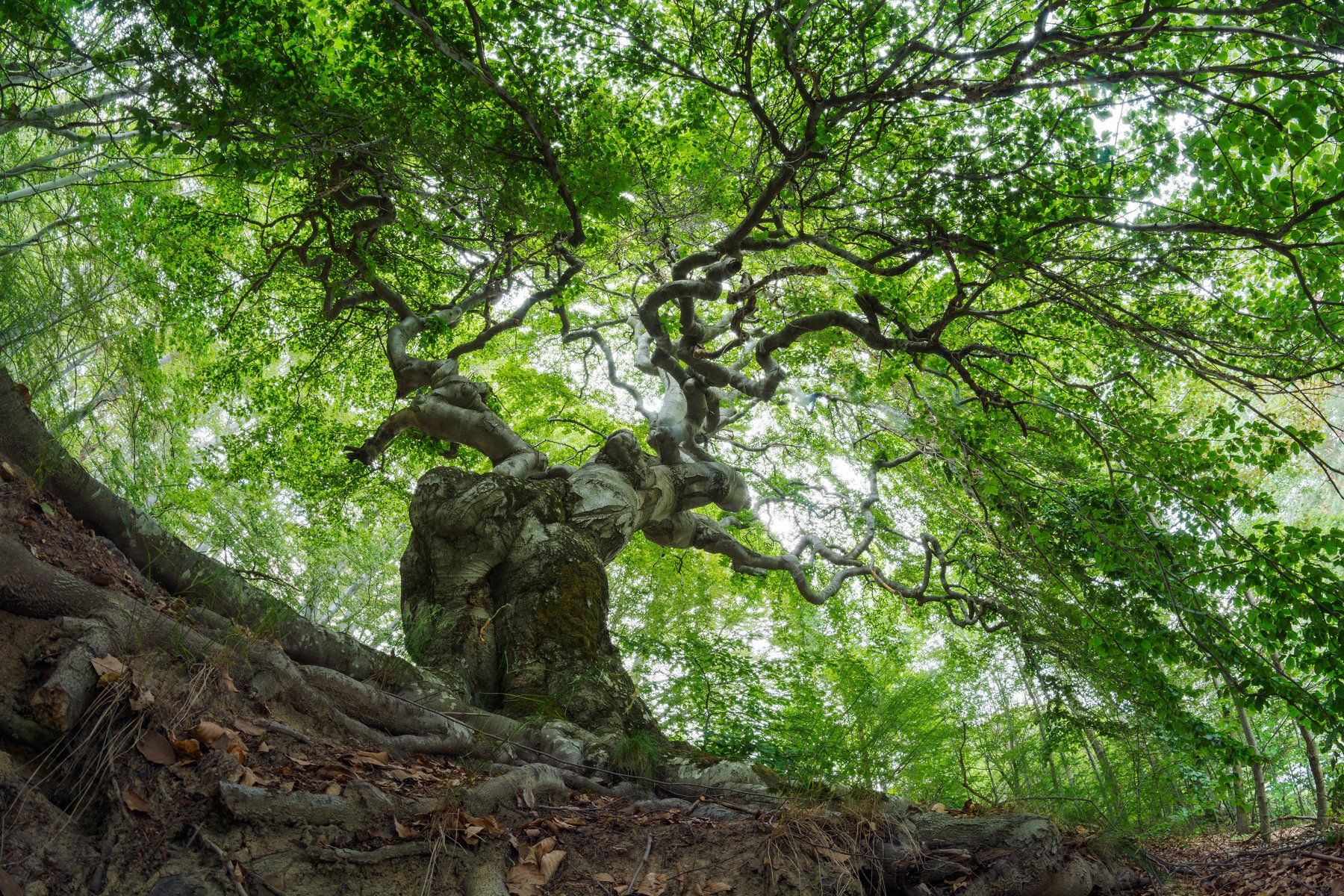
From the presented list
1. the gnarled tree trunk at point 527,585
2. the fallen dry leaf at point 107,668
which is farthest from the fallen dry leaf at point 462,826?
the gnarled tree trunk at point 527,585

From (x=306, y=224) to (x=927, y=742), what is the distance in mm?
9014

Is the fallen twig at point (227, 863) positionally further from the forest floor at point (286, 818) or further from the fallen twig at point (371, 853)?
the fallen twig at point (371, 853)

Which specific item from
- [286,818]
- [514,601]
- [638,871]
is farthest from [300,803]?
[514,601]

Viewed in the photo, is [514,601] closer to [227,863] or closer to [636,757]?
[636,757]

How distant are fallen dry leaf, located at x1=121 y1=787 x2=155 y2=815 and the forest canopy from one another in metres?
2.52

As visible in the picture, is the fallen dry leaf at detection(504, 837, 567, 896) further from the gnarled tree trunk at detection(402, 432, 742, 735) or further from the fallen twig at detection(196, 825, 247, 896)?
the gnarled tree trunk at detection(402, 432, 742, 735)

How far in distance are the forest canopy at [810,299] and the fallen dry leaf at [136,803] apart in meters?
2.52

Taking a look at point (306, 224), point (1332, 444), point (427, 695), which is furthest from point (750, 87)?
point (1332, 444)

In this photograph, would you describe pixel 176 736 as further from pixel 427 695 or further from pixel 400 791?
pixel 427 695

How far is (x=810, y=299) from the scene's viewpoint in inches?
322

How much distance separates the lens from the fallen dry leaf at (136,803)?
6.62 ft

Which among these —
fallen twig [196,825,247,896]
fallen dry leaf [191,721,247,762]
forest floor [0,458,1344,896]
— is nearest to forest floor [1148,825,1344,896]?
forest floor [0,458,1344,896]

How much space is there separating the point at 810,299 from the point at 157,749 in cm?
728

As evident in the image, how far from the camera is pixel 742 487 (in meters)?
8.45
